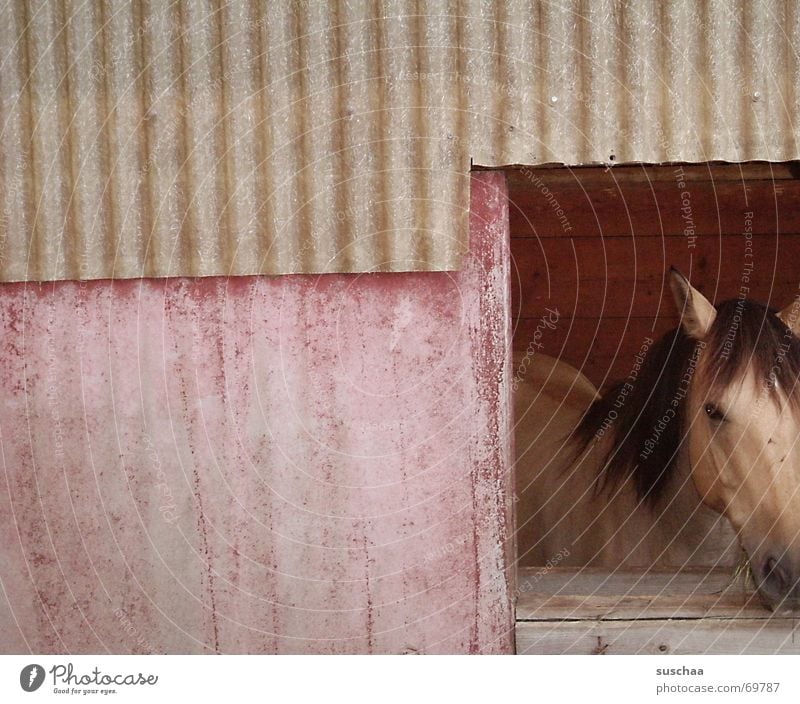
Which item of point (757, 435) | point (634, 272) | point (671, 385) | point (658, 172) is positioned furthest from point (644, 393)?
point (634, 272)

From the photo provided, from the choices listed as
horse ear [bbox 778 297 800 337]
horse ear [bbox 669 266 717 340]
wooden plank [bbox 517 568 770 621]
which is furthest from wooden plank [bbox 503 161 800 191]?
wooden plank [bbox 517 568 770 621]

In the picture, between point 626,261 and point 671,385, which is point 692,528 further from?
point 626,261

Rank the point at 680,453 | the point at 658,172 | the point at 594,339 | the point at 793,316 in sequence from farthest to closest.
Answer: the point at 594,339 < the point at 680,453 < the point at 793,316 < the point at 658,172

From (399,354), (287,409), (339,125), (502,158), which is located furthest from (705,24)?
(287,409)

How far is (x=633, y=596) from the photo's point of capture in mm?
3104

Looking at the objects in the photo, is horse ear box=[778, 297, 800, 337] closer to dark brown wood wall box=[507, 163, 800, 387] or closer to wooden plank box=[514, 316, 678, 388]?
dark brown wood wall box=[507, 163, 800, 387]

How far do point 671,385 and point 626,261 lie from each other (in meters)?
1.73

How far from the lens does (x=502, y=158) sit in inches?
115

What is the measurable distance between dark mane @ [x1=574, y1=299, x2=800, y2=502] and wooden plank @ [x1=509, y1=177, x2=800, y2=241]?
1.18m

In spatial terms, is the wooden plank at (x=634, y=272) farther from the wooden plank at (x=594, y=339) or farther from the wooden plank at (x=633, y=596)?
the wooden plank at (x=633, y=596)

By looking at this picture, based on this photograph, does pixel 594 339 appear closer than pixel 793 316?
No

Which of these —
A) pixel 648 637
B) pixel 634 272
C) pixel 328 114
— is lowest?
pixel 648 637

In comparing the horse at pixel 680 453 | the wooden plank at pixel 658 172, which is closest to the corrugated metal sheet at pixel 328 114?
the wooden plank at pixel 658 172

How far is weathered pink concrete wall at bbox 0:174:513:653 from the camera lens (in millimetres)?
2994
